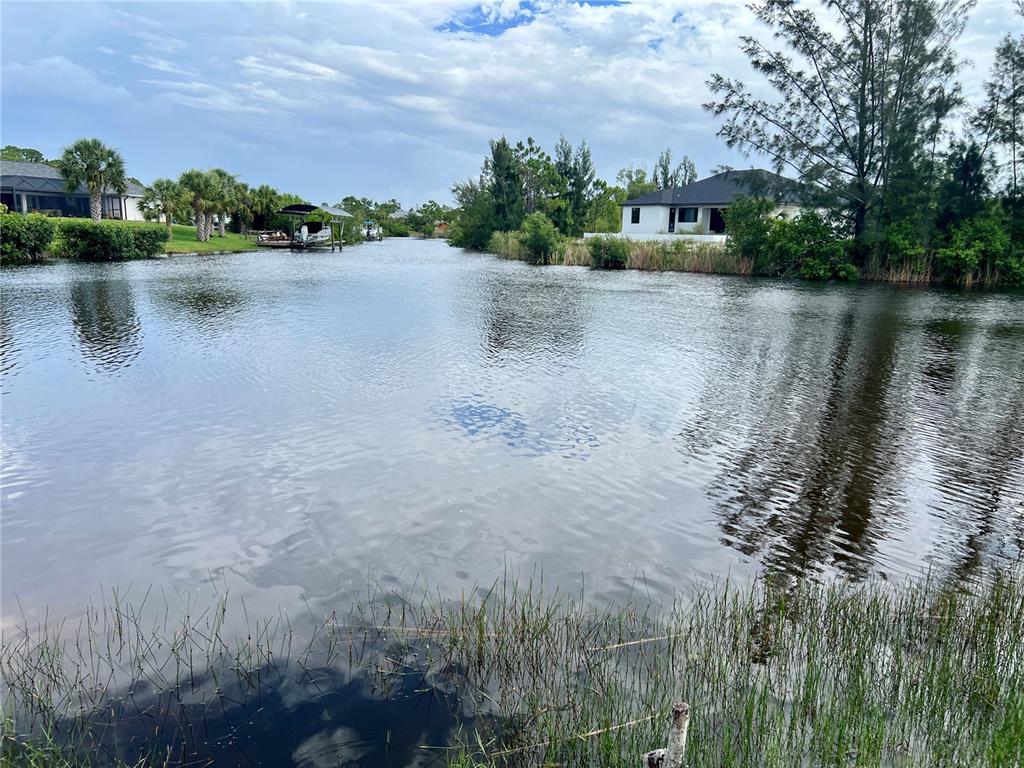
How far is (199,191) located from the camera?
167 feet

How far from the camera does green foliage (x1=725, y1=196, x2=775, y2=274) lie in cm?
3688

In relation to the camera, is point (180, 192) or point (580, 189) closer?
point (180, 192)

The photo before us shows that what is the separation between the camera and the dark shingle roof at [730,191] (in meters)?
38.1

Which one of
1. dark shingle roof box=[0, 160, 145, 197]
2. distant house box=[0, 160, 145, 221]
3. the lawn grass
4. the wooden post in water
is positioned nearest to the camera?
the wooden post in water

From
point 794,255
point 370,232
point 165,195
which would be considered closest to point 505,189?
point 370,232

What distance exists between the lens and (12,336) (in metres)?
14.8

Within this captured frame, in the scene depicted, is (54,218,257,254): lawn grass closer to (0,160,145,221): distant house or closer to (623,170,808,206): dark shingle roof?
(0,160,145,221): distant house

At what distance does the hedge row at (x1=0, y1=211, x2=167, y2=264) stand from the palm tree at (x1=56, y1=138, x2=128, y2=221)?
428 inches

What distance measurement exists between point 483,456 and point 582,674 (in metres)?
4.24

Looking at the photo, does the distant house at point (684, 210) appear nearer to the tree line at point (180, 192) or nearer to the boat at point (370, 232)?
the tree line at point (180, 192)

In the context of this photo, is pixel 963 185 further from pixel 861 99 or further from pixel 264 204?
pixel 264 204

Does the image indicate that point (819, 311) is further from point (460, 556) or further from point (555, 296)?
point (460, 556)

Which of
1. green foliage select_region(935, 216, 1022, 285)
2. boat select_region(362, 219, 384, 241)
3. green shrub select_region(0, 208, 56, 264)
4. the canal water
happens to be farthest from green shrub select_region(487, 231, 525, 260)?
the canal water

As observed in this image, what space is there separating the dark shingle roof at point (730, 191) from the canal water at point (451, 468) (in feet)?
76.3
